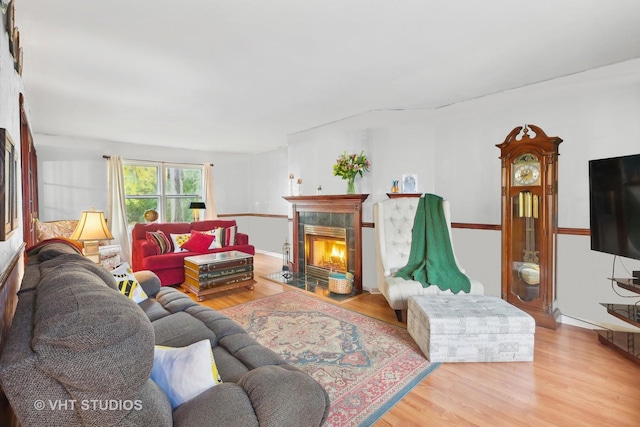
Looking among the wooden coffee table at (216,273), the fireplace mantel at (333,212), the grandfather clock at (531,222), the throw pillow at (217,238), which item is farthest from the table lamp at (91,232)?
the grandfather clock at (531,222)

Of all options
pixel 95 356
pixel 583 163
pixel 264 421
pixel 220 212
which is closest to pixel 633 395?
pixel 583 163

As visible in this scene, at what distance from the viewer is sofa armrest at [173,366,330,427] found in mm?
979

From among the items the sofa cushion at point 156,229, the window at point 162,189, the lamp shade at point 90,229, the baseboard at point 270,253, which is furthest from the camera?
the baseboard at point 270,253

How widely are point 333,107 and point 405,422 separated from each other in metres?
3.26

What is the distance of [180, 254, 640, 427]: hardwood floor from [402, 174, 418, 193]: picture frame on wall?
2032 millimetres

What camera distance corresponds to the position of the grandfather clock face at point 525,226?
296cm

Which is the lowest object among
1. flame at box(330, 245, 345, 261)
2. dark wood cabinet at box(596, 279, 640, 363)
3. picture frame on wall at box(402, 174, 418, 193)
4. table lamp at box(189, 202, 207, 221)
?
dark wood cabinet at box(596, 279, 640, 363)

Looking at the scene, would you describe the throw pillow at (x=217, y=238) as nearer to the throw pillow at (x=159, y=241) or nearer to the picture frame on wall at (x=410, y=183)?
the throw pillow at (x=159, y=241)

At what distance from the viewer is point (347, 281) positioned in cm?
393

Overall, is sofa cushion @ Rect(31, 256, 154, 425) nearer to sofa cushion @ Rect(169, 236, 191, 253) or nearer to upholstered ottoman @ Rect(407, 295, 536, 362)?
upholstered ottoman @ Rect(407, 295, 536, 362)

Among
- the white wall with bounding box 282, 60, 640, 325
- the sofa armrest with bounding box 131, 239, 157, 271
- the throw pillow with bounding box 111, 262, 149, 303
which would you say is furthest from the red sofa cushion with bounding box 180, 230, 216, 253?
the throw pillow with bounding box 111, 262, 149, 303

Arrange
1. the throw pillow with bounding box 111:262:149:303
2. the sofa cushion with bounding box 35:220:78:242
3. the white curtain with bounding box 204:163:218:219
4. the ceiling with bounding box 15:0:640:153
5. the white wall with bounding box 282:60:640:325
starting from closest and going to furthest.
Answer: the ceiling with bounding box 15:0:640:153, the throw pillow with bounding box 111:262:149:303, the white wall with bounding box 282:60:640:325, the sofa cushion with bounding box 35:220:78:242, the white curtain with bounding box 204:163:218:219

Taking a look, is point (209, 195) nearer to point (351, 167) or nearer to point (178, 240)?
point (178, 240)

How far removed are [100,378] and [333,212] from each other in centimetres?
381
